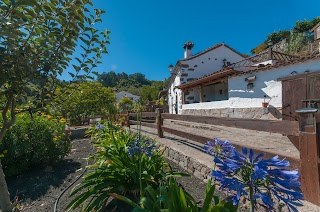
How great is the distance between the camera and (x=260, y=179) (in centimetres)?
76

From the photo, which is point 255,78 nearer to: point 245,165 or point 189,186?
point 189,186

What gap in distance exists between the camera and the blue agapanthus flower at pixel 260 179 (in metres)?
0.71

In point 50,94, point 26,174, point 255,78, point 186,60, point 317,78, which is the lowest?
point 26,174

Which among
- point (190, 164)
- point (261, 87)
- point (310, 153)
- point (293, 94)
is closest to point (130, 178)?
point (190, 164)

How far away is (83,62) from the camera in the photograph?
5.16 ft

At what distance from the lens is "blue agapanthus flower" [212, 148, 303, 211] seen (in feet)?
2.34

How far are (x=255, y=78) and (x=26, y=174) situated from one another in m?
8.19

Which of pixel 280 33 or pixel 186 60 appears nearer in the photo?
pixel 186 60

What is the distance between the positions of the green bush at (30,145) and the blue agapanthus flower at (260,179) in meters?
3.48

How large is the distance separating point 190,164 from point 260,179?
2.52 metres

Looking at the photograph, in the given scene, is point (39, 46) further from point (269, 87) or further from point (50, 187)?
point (269, 87)

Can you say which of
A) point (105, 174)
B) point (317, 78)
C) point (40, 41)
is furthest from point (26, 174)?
point (317, 78)

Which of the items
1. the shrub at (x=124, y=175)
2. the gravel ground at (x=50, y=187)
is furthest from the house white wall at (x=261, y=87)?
the shrub at (x=124, y=175)

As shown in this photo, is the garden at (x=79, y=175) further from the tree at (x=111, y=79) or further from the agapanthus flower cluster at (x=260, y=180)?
the tree at (x=111, y=79)
